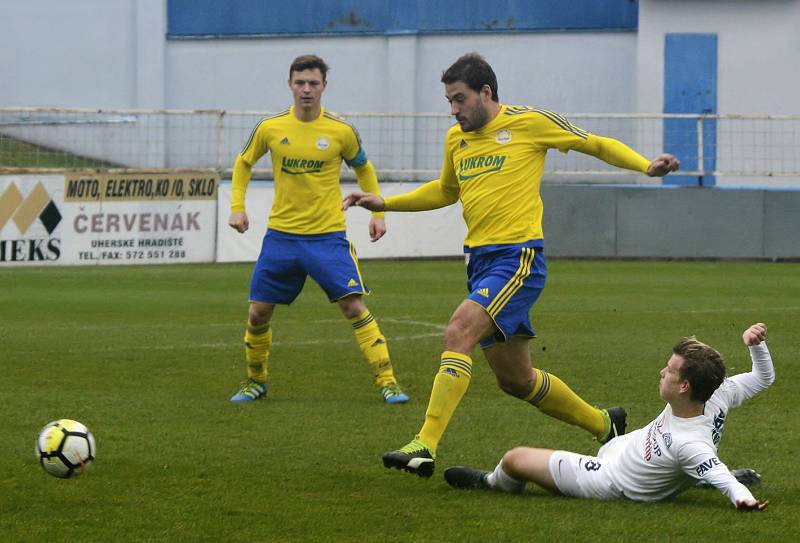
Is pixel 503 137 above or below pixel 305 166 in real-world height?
above

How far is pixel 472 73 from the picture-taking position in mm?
6699

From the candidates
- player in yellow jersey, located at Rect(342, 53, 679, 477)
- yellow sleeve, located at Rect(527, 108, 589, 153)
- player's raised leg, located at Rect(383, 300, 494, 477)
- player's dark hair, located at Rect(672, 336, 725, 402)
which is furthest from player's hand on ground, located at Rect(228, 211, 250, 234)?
player's dark hair, located at Rect(672, 336, 725, 402)

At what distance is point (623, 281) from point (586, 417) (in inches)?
473

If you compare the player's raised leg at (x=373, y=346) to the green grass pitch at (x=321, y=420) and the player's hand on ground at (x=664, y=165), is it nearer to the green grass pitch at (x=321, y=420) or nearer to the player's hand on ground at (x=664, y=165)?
the green grass pitch at (x=321, y=420)

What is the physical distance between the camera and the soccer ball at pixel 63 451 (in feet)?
20.4

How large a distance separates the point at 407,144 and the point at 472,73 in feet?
63.3

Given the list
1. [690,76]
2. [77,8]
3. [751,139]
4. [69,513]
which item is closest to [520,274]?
[69,513]

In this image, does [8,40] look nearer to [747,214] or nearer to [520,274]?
[747,214]

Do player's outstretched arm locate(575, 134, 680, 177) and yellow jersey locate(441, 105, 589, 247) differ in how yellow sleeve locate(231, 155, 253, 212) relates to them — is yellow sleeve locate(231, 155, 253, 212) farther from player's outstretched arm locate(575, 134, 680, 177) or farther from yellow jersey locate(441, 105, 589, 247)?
player's outstretched arm locate(575, 134, 680, 177)

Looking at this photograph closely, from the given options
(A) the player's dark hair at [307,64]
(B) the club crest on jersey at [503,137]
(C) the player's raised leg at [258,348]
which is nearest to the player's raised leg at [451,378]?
(B) the club crest on jersey at [503,137]

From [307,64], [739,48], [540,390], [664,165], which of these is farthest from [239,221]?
[739,48]

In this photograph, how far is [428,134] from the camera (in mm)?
26812

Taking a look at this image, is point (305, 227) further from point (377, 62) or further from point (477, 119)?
point (377, 62)

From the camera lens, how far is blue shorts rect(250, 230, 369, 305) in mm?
8977
